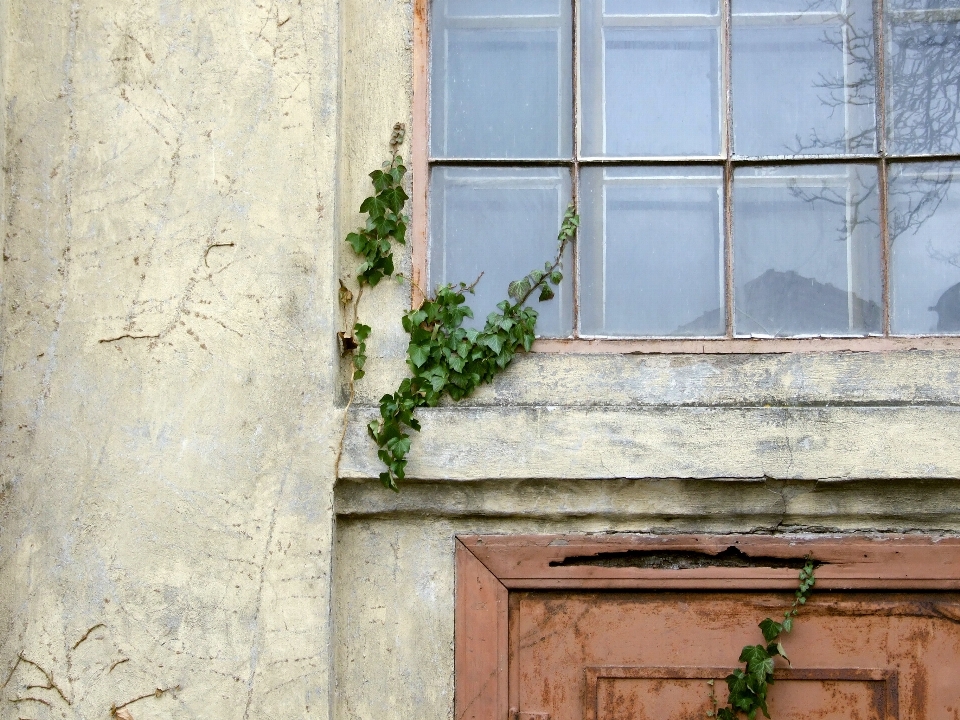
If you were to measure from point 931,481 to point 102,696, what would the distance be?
7.57 ft

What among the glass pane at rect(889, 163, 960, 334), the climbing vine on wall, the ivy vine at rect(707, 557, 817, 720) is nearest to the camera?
the ivy vine at rect(707, 557, 817, 720)

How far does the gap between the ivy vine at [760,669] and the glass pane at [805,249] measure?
2.36ft

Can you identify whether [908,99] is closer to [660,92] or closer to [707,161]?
[707,161]

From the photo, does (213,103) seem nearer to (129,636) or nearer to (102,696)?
(129,636)

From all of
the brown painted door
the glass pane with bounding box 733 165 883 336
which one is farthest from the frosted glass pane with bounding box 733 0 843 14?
the brown painted door

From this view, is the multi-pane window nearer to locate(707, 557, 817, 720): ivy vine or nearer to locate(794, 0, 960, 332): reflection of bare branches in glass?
locate(794, 0, 960, 332): reflection of bare branches in glass

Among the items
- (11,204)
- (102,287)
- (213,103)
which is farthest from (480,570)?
(11,204)

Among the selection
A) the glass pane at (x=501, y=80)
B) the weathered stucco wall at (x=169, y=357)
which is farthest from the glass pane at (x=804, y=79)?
the weathered stucco wall at (x=169, y=357)

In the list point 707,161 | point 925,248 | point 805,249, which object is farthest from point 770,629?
point 707,161

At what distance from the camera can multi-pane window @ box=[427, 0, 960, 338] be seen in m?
2.70

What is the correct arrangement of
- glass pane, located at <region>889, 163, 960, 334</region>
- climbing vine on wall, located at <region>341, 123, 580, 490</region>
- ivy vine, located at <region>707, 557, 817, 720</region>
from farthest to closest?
glass pane, located at <region>889, 163, 960, 334</region>
climbing vine on wall, located at <region>341, 123, 580, 490</region>
ivy vine, located at <region>707, 557, 817, 720</region>

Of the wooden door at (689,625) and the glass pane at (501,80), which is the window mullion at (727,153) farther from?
the wooden door at (689,625)

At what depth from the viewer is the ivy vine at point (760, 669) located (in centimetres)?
244

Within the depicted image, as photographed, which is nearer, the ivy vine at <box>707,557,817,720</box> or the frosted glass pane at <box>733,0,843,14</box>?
the ivy vine at <box>707,557,817,720</box>
